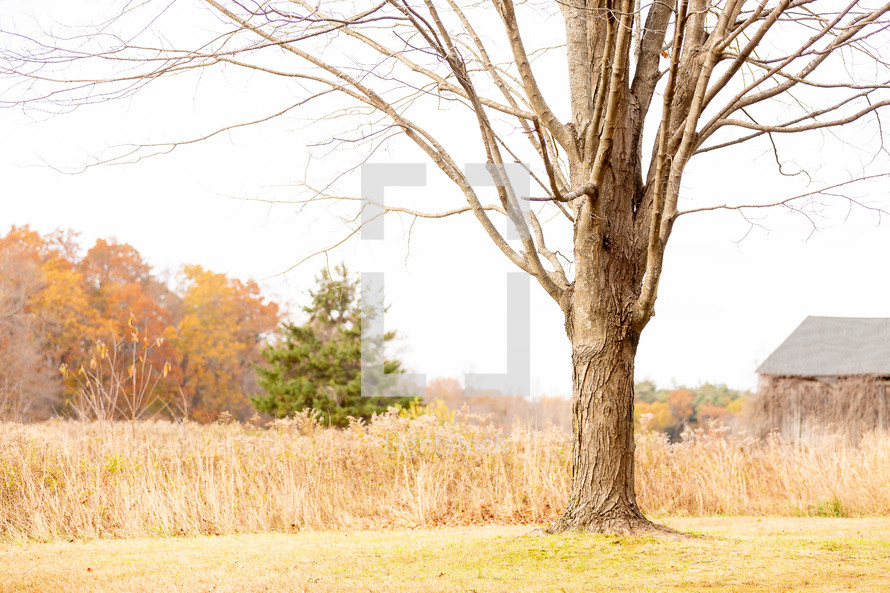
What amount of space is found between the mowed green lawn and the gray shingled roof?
15774mm

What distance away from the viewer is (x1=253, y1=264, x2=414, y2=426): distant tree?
75.7 feet

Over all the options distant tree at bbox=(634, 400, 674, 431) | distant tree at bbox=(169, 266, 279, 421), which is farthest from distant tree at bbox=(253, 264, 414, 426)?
distant tree at bbox=(634, 400, 674, 431)

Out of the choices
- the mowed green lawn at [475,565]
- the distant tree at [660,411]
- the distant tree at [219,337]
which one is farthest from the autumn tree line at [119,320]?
the mowed green lawn at [475,565]

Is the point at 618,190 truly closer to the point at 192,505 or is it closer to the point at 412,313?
the point at 192,505

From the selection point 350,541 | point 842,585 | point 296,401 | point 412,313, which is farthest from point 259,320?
point 842,585

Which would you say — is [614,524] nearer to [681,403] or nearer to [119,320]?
[119,320]

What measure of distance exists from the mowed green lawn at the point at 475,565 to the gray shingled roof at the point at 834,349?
51.8 feet

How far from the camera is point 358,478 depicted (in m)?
8.57

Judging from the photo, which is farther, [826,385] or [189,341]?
[189,341]

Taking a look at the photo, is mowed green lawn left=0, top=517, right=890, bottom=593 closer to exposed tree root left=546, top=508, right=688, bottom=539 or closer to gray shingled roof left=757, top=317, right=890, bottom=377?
exposed tree root left=546, top=508, right=688, bottom=539

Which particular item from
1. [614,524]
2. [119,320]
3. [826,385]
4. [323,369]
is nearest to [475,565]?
[614,524]

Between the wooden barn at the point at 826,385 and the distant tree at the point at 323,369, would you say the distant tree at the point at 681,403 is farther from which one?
the distant tree at the point at 323,369

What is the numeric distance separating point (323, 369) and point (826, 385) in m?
14.8

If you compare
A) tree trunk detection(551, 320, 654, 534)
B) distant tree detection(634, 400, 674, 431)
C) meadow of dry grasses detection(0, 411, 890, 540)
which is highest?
tree trunk detection(551, 320, 654, 534)
